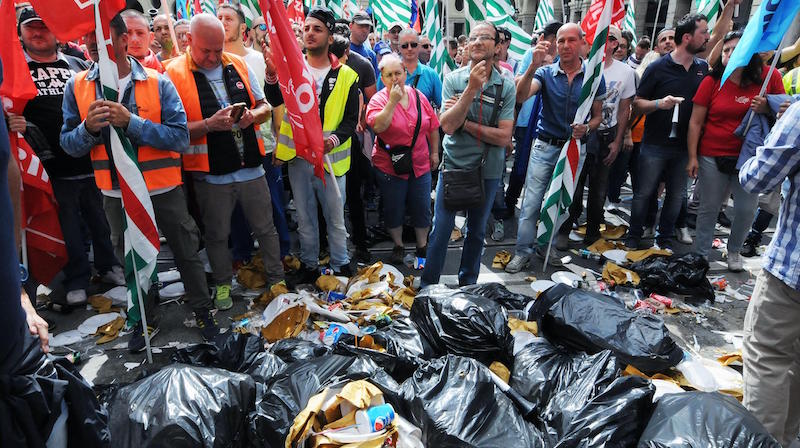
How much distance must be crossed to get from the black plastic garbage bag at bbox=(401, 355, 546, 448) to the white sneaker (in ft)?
10.7

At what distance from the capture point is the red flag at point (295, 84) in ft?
11.7

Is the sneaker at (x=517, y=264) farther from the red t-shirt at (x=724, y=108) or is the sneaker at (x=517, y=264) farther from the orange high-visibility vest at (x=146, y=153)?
the orange high-visibility vest at (x=146, y=153)

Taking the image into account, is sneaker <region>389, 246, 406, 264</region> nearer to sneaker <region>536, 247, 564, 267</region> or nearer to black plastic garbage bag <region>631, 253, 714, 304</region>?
sneaker <region>536, 247, 564, 267</region>

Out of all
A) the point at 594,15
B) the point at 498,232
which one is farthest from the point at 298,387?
the point at 594,15

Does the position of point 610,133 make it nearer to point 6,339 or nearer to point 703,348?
point 703,348

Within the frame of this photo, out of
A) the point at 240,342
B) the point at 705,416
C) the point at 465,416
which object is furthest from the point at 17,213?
the point at 705,416

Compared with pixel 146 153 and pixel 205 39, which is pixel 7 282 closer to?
pixel 146 153

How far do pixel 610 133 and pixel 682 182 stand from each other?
37.6 inches

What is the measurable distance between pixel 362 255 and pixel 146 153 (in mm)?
2412

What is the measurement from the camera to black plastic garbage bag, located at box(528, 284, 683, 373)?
3.01m

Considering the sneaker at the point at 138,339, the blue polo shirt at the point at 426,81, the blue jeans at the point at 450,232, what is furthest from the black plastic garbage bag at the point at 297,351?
the blue polo shirt at the point at 426,81

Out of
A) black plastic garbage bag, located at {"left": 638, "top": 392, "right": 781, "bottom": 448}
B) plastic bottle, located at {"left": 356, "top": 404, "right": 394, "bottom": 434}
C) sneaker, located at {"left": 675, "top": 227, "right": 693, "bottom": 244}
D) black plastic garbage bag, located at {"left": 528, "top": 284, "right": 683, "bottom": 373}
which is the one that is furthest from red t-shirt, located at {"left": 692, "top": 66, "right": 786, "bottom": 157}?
plastic bottle, located at {"left": 356, "top": 404, "right": 394, "bottom": 434}

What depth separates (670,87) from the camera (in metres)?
5.04

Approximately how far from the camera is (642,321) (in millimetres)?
3211
